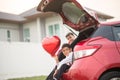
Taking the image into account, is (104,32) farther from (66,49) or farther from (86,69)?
(66,49)

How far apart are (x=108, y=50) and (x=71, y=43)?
1.74 meters

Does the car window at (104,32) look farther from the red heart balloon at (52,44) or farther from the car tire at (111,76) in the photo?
the red heart balloon at (52,44)

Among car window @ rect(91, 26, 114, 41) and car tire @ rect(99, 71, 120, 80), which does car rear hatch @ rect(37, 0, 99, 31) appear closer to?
car window @ rect(91, 26, 114, 41)

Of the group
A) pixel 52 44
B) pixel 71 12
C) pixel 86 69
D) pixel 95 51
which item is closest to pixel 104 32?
pixel 95 51

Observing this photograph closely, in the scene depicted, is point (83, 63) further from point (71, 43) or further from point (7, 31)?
point (7, 31)

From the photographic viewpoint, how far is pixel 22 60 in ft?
59.7

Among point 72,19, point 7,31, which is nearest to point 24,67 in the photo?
point 7,31

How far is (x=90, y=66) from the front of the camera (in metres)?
6.46

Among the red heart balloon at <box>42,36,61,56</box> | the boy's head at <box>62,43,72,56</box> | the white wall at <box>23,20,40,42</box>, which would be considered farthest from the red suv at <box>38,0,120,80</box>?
the white wall at <box>23,20,40,42</box>

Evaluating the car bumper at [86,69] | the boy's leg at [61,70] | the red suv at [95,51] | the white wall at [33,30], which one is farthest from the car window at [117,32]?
the white wall at [33,30]

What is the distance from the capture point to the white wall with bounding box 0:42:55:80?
17.2 m

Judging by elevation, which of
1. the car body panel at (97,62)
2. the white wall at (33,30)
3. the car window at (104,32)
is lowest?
the white wall at (33,30)

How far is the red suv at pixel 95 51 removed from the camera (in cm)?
644

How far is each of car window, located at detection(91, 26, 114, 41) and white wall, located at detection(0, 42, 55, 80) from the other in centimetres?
1071
